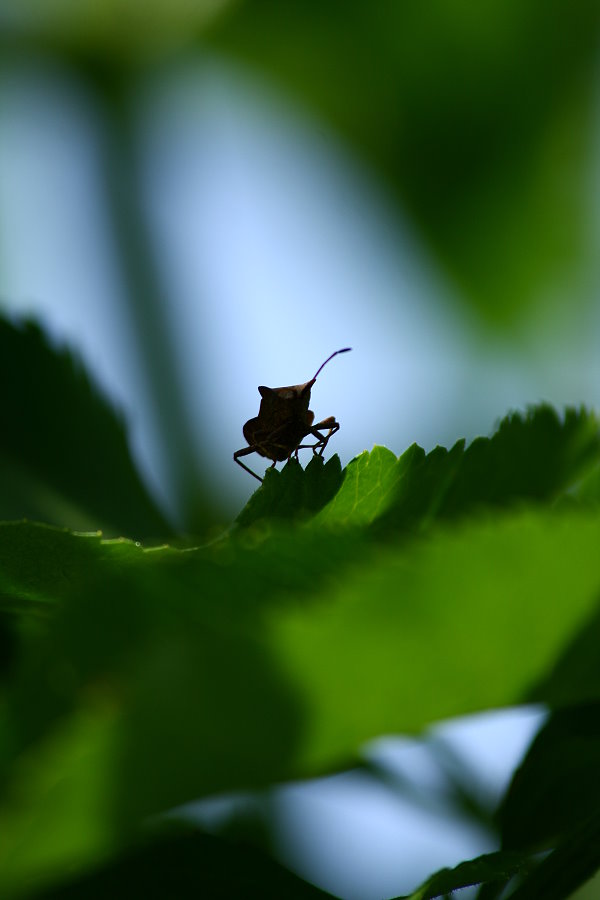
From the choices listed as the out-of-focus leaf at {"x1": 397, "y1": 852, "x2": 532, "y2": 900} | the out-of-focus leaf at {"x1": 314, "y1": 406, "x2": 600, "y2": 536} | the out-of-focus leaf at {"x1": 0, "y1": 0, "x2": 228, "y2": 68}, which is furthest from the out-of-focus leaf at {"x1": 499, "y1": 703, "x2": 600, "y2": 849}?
the out-of-focus leaf at {"x1": 0, "y1": 0, "x2": 228, "y2": 68}

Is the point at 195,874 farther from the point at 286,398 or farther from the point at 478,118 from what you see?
the point at 478,118

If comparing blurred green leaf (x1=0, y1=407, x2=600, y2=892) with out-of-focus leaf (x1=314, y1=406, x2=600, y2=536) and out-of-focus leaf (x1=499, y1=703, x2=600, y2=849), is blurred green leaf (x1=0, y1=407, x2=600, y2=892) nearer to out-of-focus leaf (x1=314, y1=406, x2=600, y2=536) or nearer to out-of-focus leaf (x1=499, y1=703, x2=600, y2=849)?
out-of-focus leaf (x1=314, y1=406, x2=600, y2=536)

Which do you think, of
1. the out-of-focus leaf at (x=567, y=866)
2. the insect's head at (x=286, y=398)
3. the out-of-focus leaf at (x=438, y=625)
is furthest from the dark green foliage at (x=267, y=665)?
the insect's head at (x=286, y=398)

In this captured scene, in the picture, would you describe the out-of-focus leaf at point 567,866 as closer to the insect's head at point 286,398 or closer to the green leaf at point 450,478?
the green leaf at point 450,478

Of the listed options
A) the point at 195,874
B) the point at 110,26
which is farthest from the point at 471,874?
the point at 110,26

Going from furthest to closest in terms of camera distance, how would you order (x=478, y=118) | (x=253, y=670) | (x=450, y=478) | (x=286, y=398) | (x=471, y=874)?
(x=478, y=118) < (x=286, y=398) < (x=450, y=478) < (x=471, y=874) < (x=253, y=670)
